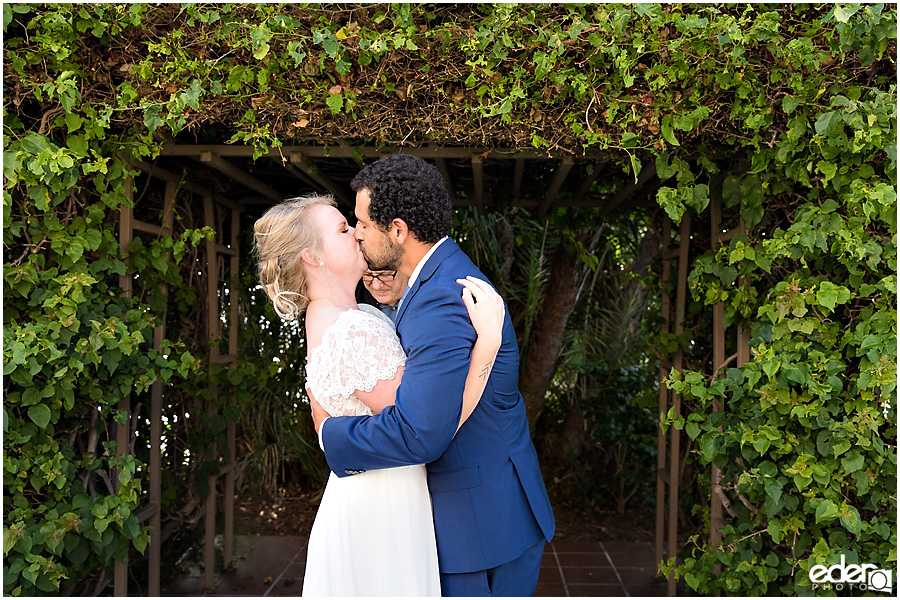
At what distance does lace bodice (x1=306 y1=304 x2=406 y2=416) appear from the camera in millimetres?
1627

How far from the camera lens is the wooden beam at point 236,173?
2787 millimetres

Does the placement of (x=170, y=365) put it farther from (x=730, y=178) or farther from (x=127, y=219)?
(x=730, y=178)

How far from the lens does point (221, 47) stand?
226 centimetres

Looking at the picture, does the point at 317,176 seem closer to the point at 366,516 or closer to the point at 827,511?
the point at 366,516

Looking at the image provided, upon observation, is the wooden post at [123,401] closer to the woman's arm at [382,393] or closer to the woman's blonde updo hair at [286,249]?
the woman's blonde updo hair at [286,249]

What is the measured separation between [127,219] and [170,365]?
586 millimetres

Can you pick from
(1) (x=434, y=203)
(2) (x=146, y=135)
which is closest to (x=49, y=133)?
(2) (x=146, y=135)

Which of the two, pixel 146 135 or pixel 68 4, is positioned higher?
pixel 68 4

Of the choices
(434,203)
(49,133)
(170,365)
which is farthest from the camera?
(170,365)

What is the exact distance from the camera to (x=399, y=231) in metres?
1.66

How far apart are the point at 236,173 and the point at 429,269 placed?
1.75 m

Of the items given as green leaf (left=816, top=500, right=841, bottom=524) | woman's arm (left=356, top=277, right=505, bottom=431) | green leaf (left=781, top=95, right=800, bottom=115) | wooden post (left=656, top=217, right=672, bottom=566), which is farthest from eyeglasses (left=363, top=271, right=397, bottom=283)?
wooden post (left=656, top=217, right=672, bottom=566)
